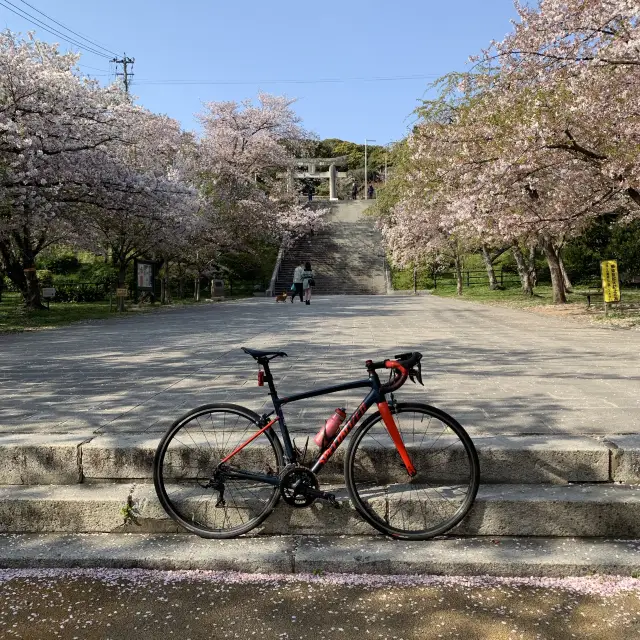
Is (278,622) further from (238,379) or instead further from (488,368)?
(488,368)

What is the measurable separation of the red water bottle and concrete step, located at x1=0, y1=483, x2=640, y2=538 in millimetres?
339

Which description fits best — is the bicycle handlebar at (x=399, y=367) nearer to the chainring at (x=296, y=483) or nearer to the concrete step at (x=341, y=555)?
the chainring at (x=296, y=483)

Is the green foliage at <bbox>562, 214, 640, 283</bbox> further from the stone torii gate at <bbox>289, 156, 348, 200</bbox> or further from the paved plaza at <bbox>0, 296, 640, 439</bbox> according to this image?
the stone torii gate at <bbox>289, 156, 348, 200</bbox>

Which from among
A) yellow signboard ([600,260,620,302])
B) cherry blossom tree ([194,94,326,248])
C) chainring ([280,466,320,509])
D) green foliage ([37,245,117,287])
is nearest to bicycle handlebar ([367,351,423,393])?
chainring ([280,466,320,509])

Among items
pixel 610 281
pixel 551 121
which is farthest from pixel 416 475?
pixel 610 281

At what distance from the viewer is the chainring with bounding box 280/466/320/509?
131 inches

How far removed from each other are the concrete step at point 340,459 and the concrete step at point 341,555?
43cm

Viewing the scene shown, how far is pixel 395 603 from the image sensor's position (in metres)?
2.80

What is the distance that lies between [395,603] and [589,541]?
1.21 meters

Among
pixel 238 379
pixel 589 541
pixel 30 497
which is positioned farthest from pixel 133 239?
pixel 589 541

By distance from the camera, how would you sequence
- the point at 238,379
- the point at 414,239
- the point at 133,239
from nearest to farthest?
the point at 238,379 → the point at 133,239 → the point at 414,239

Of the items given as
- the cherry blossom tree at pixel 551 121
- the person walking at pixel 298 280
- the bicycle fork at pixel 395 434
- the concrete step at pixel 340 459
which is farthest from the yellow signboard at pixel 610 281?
the bicycle fork at pixel 395 434

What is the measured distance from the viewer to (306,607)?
110 inches

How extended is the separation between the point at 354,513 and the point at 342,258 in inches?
1466
